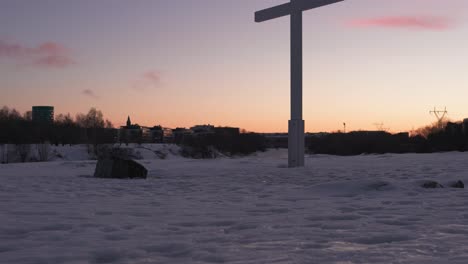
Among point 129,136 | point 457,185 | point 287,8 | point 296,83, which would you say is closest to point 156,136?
point 129,136

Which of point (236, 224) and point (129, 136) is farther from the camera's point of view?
point (129, 136)

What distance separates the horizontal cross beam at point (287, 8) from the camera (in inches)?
573

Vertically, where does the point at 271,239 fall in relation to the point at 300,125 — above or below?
below

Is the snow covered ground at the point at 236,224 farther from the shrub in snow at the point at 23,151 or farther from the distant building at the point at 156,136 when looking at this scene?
the distant building at the point at 156,136

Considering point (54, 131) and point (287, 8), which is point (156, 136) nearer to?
point (54, 131)

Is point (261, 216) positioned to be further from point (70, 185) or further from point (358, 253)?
point (70, 185)

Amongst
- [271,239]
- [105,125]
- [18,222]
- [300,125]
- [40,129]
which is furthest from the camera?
[105,125]

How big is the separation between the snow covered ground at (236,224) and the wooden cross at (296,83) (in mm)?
5257

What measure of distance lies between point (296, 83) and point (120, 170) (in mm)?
5698

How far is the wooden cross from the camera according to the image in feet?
48.4

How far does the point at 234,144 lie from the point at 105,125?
3282 centimetres

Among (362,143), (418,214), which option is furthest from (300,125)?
(362,143)

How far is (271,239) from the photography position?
15.0ft

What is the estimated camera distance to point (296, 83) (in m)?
14.9
